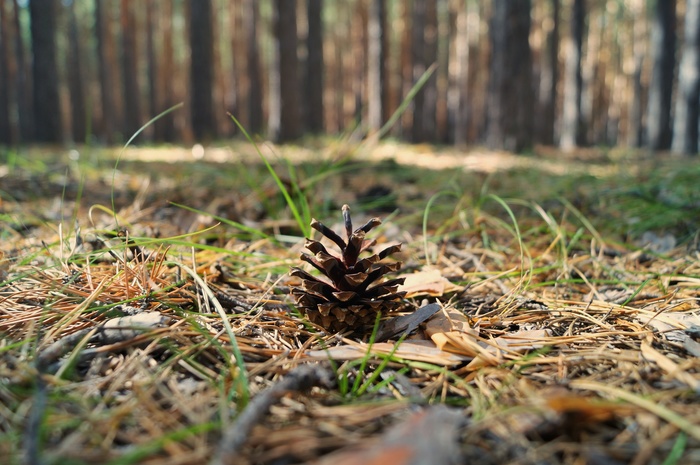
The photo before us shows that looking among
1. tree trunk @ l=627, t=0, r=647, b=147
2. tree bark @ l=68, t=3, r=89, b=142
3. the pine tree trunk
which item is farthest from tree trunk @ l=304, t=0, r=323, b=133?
tree trunk @ l=627, t=0, r=647, b=147

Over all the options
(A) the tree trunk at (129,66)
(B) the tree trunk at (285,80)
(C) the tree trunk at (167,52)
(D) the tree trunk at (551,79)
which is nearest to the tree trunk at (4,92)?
(A) the tree trunk at (129,66)

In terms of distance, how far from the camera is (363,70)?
15.8 meters

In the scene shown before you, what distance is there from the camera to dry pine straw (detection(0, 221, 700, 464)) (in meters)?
0.67

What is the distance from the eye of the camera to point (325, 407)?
80 centimetres

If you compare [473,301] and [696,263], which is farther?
[696,263]

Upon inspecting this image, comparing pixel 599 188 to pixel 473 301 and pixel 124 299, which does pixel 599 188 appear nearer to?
pixel 473 301

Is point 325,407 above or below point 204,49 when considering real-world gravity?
below

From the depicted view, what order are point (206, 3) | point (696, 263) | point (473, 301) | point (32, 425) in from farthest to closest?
1. point (206, 3)
2. point (696, 263)
3. point (473, 301)
4. point (32, 425)

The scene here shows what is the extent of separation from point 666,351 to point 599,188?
1.78 metres

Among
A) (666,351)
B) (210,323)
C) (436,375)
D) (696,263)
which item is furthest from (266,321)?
(696,263)

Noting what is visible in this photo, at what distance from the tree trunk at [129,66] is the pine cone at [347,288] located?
13.5 metres

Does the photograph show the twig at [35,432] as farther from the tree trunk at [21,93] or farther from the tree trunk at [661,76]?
the tree trunk at [21,93]

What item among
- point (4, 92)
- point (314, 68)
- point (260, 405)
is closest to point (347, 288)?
point (260, 405)

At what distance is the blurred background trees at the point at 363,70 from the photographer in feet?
21.3
